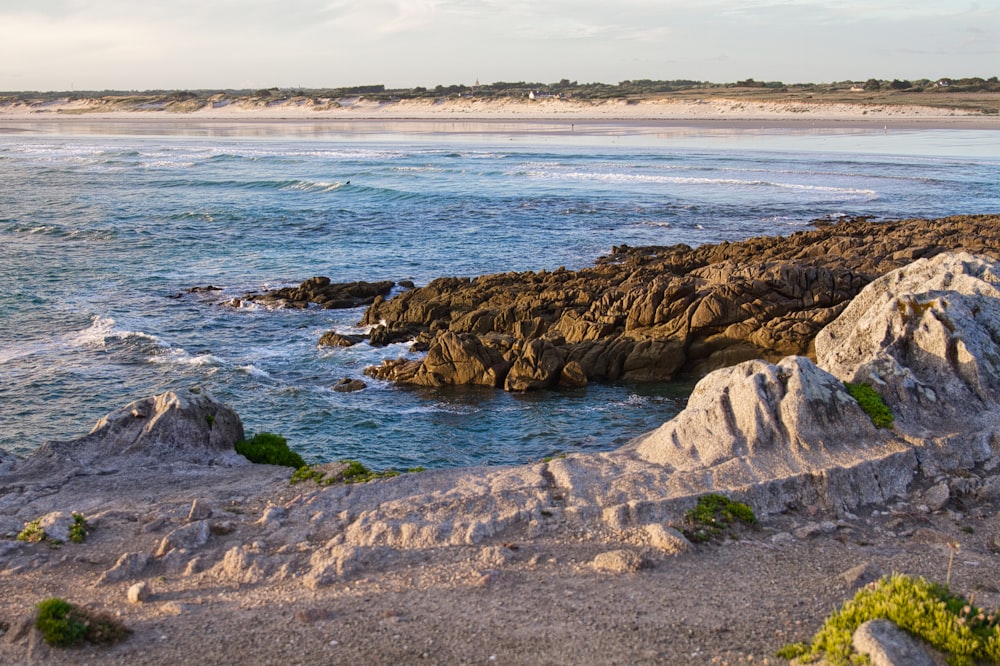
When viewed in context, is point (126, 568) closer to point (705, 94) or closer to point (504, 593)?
point (504, 593)

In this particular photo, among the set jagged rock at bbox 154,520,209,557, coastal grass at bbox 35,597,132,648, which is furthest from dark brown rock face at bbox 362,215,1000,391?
coastal grass at bbox 35,597,132,648

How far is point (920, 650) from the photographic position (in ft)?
25.8

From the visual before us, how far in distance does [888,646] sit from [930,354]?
7643 millimetres

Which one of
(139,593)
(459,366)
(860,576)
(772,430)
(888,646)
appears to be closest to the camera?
(888,646)

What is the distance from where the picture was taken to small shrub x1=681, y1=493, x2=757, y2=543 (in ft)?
37.7

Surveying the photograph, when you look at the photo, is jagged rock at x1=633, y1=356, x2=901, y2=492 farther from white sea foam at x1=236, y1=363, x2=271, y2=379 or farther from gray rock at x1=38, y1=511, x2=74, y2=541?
white sea foam at x1=236, y1=363, x2=271, y2=379

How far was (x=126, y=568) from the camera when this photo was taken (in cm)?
1075

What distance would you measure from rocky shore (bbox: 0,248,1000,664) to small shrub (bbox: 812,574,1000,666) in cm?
83

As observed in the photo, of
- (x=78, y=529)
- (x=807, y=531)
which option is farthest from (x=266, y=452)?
(x=807, y=531)

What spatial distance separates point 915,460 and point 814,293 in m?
13.4

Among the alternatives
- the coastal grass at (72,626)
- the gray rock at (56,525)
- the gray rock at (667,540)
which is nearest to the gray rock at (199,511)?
the gray rock at (56,525)

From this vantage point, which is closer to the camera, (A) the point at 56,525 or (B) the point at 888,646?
(B) the point at 888,646

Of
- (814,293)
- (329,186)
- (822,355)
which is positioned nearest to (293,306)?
(814,293)

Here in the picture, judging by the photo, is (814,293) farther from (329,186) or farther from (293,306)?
(329,186)
